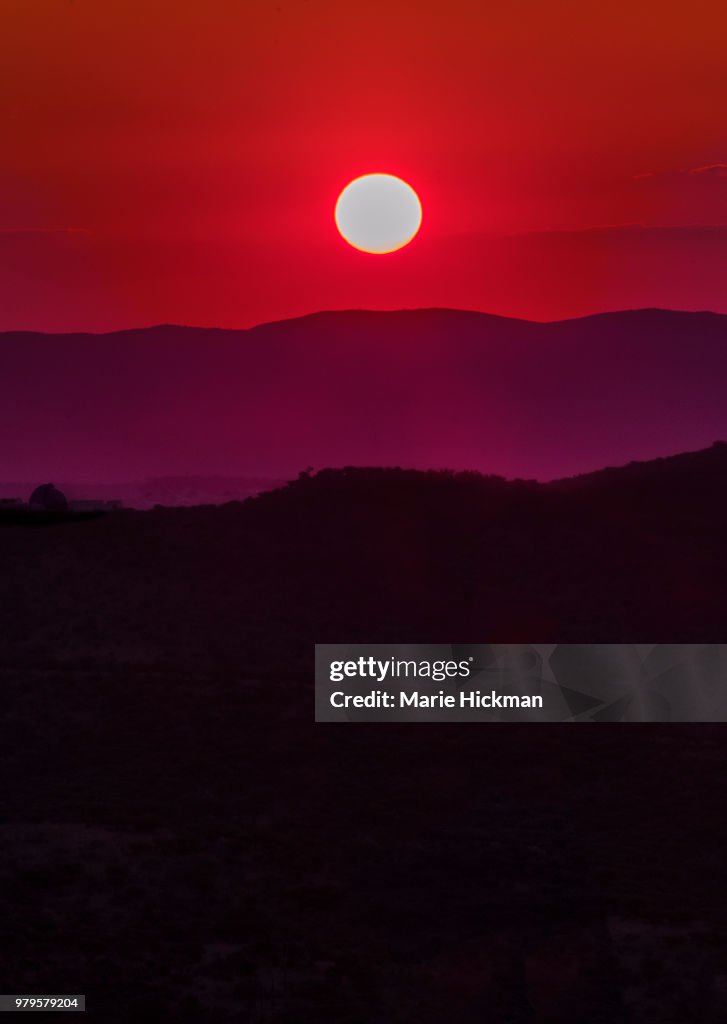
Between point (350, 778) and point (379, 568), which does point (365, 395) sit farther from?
point (350, 778)

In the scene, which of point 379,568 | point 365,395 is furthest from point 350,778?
point 365,395

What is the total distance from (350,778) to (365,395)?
96.5 meters

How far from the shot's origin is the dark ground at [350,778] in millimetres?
9680

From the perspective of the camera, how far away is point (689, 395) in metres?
112

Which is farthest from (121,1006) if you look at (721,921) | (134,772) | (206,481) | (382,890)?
(206,481)

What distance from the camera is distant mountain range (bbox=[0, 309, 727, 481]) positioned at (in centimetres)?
10381

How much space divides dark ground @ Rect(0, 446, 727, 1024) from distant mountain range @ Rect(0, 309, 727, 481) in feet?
246

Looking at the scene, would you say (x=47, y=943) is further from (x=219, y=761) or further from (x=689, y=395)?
(x=689, y=395)

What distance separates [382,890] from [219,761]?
4.12m

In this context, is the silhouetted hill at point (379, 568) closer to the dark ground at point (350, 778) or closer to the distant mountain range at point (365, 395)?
the dark ground at point (350, 778)

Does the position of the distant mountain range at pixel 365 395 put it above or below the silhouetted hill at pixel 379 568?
above

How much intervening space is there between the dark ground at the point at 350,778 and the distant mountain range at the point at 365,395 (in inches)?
2954

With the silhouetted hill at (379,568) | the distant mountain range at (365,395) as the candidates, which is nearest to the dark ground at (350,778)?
the silhouetted hill at (379,568)

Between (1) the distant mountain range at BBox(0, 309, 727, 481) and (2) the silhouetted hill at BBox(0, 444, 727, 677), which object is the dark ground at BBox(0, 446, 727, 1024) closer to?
(2) the silhouetted hill at BBox(0, 444, 727, 677)
